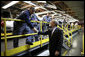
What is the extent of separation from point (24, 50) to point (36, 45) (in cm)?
79

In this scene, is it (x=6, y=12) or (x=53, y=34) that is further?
(x=6, y=12)

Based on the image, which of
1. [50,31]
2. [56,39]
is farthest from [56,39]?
[50,31]

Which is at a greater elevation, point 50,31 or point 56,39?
point 50,31

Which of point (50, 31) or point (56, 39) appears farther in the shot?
point (50, 31)

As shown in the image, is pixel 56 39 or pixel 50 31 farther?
pixel 50 31

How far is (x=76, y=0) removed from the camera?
3.94 m

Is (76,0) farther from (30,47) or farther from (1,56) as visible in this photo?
(1,56)

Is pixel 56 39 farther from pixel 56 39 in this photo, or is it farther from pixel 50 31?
pixel 50 31

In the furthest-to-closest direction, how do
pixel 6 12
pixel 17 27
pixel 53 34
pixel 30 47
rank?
pixel 6 12, pixel 30 47, pixel 17 27, pixel 53 34

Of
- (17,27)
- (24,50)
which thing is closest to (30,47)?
(24,50)

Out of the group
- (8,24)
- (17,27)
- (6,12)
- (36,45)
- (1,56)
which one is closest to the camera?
(1,56)

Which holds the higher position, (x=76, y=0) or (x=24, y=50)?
(x=76, y=0)

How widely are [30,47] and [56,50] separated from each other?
1241 mm

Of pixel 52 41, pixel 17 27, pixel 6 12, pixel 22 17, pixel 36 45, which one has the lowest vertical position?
pixel 36 45
